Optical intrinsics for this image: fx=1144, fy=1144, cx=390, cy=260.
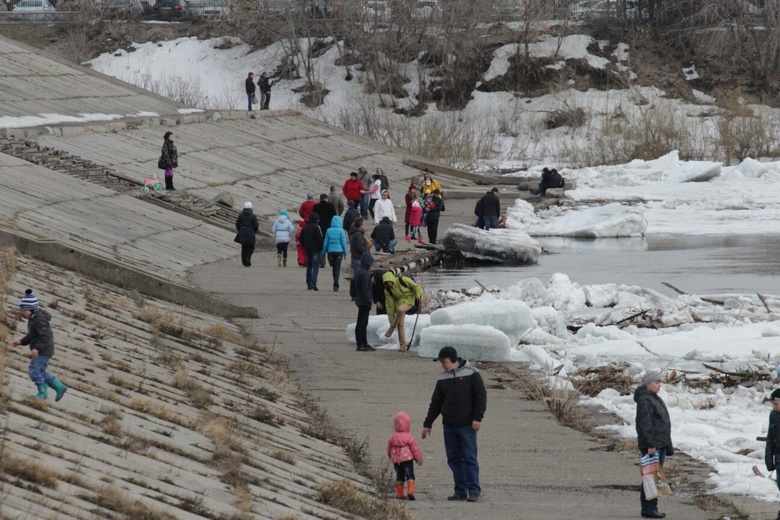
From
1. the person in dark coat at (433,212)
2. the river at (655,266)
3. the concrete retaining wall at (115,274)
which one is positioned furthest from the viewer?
the person in dark coat at (433,212)

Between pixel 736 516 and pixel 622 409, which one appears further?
pixel 622 409

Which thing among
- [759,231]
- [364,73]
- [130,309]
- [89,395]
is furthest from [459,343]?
[364,73]

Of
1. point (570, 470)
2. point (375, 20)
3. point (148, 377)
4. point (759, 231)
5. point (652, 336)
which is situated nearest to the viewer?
point (570, 470)

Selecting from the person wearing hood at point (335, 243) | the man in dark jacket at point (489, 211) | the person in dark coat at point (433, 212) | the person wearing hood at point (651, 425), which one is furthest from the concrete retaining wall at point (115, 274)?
the man in dark jacket at point (489, 211)

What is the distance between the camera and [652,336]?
17.3 m

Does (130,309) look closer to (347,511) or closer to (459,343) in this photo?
(459,343)

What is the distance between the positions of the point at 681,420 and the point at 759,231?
2507 centimetres

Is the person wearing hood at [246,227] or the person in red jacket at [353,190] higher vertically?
the person wearing hood at [246,227]

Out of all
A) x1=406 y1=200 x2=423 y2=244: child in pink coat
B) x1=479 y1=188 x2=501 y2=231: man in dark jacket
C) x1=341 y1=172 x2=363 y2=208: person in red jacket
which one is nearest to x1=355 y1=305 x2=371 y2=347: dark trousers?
x1=406 y1=200 x2=423 y2=244: child in pink coat

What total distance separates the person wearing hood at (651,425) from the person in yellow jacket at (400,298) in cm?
710

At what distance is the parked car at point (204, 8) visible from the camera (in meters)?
83.4

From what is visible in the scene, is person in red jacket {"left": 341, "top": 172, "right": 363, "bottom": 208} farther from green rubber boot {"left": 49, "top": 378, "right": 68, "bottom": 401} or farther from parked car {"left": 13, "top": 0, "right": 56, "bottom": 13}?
parked car {"left": 13, "top": 0, "right": 56, "bottom": 13}

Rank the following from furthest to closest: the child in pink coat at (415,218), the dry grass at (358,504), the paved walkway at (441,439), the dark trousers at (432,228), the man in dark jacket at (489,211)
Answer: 1. the man in dark jacket at (489,211)
2. the child in pink coat at (415,218)
3. the dark trousers at (432,228)
4. the paved walkway at (441,439)
5. the dry grass at (358,504)

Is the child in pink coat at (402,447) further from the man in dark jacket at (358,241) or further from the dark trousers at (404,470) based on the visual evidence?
the man in dark jacket at (358,241)
